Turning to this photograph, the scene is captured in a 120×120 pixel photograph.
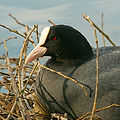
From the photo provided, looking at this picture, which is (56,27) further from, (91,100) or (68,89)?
(91,100)

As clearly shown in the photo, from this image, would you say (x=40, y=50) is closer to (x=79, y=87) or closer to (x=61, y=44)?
(x=61, y=44)

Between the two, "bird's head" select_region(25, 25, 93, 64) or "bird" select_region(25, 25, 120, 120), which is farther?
"bird's head" select_region(25, 25, 93, 64)

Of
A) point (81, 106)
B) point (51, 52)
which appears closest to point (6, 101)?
point (51, 52)

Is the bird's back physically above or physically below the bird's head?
below

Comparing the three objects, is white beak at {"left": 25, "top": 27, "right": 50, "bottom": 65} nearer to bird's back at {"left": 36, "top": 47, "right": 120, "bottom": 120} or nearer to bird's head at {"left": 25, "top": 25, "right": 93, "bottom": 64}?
bird's head at {"left": 25, "top": 25, "right": 93, "bottom": 64}

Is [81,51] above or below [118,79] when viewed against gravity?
above

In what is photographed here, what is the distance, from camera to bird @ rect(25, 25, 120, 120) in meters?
1.73

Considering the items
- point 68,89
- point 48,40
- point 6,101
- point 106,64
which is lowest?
point 6,101

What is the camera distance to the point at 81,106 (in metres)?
1.75

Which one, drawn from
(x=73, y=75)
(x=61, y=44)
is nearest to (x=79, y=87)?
(x=73, y=75)

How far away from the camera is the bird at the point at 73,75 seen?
68.2 inches

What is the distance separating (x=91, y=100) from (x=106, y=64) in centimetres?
32

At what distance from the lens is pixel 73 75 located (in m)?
1.86

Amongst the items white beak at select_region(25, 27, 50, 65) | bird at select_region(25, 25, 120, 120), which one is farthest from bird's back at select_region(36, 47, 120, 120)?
white beak at select_region(25, 27, 50, 65)
